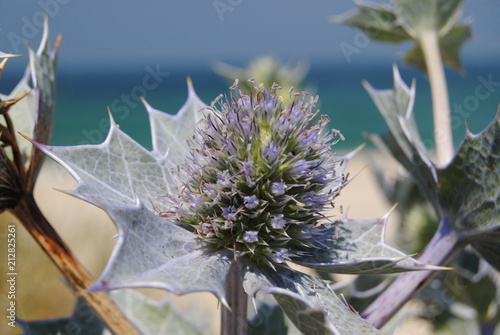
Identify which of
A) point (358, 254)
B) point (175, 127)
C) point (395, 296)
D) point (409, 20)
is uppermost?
point (175, 127)

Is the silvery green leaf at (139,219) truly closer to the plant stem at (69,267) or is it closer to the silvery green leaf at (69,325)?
the plant stem at (69,267)

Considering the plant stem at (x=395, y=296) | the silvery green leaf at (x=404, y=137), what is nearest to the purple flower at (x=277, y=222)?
the plant stem at (x=395, y=296)

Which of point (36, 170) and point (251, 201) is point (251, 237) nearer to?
point (251, 201)

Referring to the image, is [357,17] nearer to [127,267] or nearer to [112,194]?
[112,194]

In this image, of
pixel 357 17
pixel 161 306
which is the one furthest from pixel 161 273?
pixel 357 17

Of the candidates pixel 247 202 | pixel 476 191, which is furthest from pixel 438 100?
pixel 247 202

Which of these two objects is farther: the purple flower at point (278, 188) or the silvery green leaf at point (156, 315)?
the silvery green leaf at point (156, 315)
